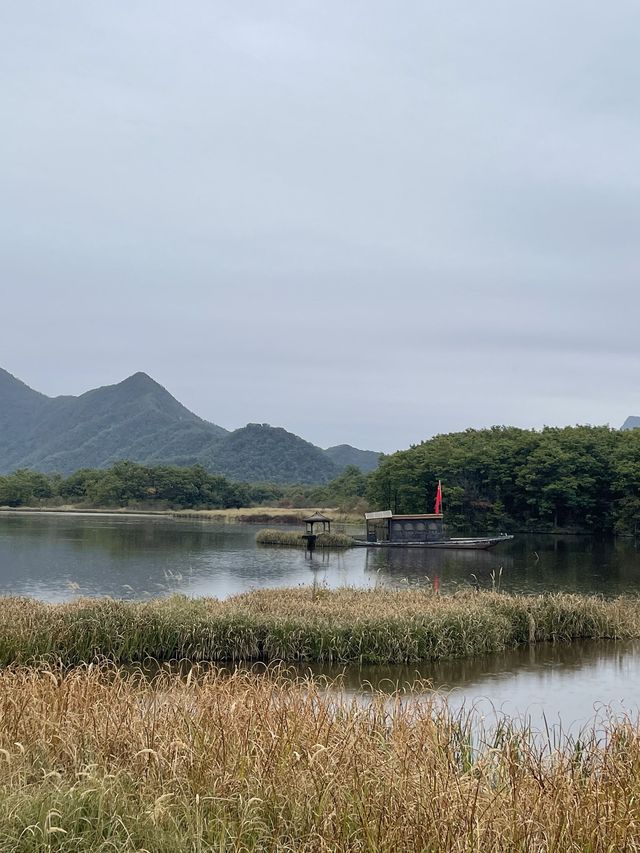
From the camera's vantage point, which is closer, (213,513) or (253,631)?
(253,631)

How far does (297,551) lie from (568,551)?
1566 centimetres

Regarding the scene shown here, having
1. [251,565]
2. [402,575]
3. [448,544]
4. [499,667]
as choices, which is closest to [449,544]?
[448,544]

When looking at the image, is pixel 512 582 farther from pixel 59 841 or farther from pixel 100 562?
pixel 59 841

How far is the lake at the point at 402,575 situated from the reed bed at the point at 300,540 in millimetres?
1102

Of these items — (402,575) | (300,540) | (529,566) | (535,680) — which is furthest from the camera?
(300,540)

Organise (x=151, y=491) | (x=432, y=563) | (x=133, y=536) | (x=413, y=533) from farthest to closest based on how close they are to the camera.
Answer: (x=151, y=491)
(x=133, y=536)
(x=413, y=533)
(x=432, y=563)

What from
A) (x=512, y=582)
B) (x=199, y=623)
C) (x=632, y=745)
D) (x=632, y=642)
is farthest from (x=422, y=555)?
(x=632, y=745)

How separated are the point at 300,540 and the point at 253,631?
34181 mm

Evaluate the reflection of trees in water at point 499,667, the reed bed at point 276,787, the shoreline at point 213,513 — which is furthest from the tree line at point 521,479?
the reed bed at point 276,787

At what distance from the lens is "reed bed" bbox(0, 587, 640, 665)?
14.0 metres

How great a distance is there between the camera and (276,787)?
532 cm

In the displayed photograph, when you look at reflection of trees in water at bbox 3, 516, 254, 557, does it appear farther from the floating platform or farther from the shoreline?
the floating platform

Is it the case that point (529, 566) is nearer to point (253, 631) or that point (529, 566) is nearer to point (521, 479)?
point (253, 631)

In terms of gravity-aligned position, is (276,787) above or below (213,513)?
above
